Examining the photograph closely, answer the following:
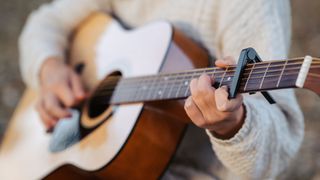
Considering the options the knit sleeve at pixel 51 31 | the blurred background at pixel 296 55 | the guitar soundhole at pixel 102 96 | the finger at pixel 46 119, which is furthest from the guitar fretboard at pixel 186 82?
the blurred background at pixel 296 55

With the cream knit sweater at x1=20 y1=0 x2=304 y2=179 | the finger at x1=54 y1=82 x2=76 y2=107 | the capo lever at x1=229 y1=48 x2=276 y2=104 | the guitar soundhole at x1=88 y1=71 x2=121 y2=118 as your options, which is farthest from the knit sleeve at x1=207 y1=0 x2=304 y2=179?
the finger at x1=54 y1=82 x2=76 y2=107

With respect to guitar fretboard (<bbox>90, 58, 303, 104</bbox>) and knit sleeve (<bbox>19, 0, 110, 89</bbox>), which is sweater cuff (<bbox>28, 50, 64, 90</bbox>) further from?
guitar fretboard (<bbox>90, 58, 303, 104</bbox>)

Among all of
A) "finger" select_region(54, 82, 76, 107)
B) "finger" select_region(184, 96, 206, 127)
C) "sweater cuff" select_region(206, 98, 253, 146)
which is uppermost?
"finger" select_region(184, 96, 206, 127)

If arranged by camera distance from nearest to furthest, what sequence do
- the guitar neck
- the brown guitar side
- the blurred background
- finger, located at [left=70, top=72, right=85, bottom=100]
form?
the guitar neck
the brown guitar side
finger, located at [left=70, top=72, right=85, bottom=100]
the blurred background

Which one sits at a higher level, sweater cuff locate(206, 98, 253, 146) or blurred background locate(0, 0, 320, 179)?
sweater cuff locate(206, 98, 253, 146)

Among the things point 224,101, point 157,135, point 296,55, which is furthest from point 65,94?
point 296,55

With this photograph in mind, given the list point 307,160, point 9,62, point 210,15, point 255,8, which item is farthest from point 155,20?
point 9,62

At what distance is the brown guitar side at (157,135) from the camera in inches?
37.2

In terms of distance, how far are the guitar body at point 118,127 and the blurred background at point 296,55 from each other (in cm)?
47

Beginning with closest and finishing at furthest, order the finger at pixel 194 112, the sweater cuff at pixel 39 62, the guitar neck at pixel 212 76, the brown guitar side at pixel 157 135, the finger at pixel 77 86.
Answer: the guitar neck at pixel 212 76, the finger at pixel 194 112, the brown guitar side at pixel 157 135, the finger at pixel 77 86, the sweater cuff at pixel 39 62

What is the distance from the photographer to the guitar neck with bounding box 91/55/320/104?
2.15 ft

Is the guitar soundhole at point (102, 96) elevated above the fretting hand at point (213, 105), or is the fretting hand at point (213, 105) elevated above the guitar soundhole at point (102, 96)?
the fretting hand at point (213, 105)

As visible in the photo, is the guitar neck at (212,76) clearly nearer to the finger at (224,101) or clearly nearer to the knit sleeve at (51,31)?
the finger at (224,101)

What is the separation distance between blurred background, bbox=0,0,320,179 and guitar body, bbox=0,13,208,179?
0.47 metres
